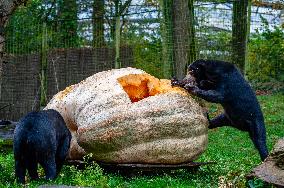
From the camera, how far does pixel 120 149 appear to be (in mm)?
7957

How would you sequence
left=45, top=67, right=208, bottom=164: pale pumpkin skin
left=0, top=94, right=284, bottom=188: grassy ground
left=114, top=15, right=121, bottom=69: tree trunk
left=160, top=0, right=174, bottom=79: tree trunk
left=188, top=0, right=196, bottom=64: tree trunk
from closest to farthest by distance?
left=0, top=94, right=284, bottom=188: grassy ground, left=45, top=67, right=208, bottom=164: pale pumpkin skin, left=188, top=0, right=196, bottom=64: tree trunk, left=160, top=0, right=174, bottom=79: tree trunk, left=114, top=15, right=121, bottom=69: tree trunk

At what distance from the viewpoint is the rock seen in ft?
20.8

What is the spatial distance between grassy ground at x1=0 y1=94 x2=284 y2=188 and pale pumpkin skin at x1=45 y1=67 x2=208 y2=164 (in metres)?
0.27

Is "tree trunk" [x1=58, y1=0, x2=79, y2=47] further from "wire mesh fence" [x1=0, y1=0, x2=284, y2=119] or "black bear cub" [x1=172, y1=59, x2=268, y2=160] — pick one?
"black bear cub" [x1=172, y1=59, x2=268, y2=160]

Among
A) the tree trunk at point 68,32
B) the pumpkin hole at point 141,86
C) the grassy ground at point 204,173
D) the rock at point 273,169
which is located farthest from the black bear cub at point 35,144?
the tree trunk at point 68,32

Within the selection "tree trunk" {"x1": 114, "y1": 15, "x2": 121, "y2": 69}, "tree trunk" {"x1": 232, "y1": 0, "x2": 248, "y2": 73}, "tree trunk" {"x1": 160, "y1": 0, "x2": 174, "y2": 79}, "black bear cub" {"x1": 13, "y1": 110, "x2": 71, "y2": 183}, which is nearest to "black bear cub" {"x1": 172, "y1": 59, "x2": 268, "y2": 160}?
"black bear cub" {"x1": 13, "y1": 110, "x2": 71, "y2": 183}

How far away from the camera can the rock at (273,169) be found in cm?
634

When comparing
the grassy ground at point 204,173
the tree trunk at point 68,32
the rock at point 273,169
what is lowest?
the grassy ground at point 204,173

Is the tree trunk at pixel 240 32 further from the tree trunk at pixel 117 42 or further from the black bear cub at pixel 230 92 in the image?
the black bear cub at pixel 230 92

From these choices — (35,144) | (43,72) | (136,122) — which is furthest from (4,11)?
(43,72)

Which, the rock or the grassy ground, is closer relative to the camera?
the rock

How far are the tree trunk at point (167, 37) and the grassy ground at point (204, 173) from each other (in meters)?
1.80

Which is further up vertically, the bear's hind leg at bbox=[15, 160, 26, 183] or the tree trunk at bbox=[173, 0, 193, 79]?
the tree trunk at bbox=[173, 0, 193, 79]

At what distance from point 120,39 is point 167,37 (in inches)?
47.4
